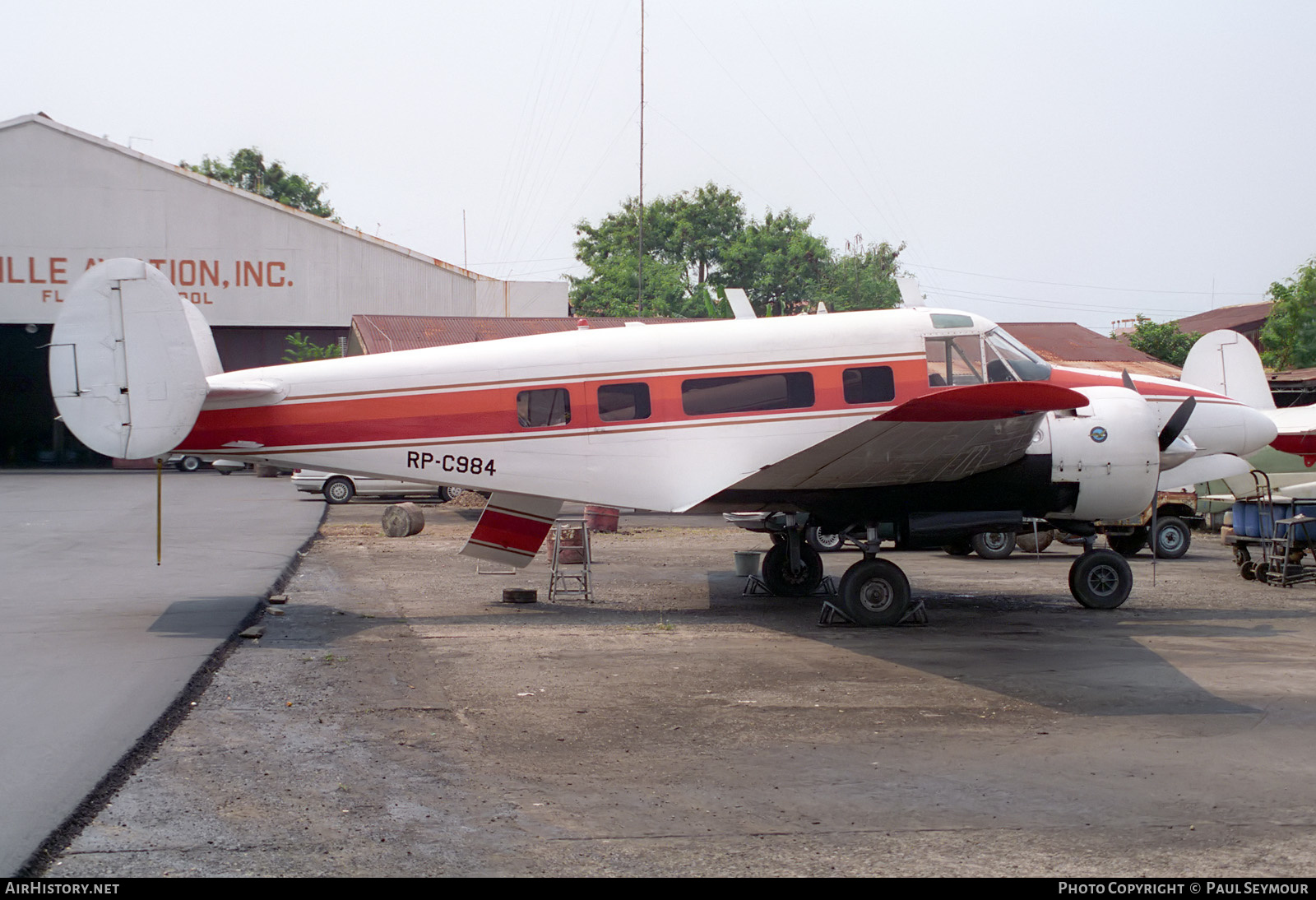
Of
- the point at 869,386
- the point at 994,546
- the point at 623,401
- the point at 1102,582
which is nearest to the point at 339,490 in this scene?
the point at 994,546

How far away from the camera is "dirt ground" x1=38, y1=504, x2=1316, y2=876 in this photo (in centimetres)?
551

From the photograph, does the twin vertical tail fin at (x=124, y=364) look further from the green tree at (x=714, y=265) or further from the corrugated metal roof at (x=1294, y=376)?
the green tree at (x=714, y=265)

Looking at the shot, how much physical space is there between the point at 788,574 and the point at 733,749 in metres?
7.90

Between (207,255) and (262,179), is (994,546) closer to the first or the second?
(207,255)

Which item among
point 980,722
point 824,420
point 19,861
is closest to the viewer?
point 19,861

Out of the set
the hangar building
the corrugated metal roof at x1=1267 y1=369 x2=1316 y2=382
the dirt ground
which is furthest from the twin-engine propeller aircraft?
the hangar building

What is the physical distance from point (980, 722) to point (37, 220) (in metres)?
48.7

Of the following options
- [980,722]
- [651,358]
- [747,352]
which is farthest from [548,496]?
[980,722]

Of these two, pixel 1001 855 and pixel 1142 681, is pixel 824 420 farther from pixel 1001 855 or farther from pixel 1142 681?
pixel 1001 855

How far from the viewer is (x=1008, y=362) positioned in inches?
519

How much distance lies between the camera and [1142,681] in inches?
376

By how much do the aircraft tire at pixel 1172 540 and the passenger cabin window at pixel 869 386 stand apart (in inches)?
384

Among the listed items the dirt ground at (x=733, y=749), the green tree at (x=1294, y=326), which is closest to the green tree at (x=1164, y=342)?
the green tree at (x=1294, y=326)

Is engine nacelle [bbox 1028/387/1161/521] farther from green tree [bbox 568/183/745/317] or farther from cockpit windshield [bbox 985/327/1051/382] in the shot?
green tree [bbox 568/183/745/317]
